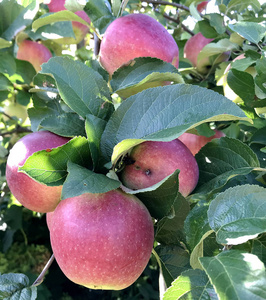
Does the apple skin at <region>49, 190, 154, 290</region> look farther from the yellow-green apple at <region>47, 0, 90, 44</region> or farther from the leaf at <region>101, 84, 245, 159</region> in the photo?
the yellow-green apple at <region>47, 0, 90, 44</region>

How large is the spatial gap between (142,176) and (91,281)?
0.62 feet

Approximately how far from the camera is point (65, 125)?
2.25 ft

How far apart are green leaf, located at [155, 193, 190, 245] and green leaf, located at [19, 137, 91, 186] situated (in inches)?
7.2

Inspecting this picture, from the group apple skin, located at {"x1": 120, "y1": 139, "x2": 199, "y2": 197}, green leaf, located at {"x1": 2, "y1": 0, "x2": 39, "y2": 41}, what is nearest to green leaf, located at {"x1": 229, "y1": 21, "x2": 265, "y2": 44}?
apple skin, located at {"x1": 120, "y1": 139, "x2": 199, "y2": 197}

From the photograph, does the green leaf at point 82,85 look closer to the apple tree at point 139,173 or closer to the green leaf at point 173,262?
the apple tree at point 139,173

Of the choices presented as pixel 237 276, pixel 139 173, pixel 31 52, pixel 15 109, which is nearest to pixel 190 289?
pixel 237 276

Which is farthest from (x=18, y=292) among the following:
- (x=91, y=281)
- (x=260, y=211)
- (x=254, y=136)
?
(x=254, y=136)

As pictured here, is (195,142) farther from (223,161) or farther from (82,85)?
(82,85)

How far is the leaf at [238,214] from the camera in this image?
0.49 m

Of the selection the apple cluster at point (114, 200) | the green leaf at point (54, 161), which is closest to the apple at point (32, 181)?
the apple cluster at point (114, 200)

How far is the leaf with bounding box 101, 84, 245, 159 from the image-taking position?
0.53m

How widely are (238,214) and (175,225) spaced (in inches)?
6.1

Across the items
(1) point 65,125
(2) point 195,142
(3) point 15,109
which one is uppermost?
(1) point 65,125

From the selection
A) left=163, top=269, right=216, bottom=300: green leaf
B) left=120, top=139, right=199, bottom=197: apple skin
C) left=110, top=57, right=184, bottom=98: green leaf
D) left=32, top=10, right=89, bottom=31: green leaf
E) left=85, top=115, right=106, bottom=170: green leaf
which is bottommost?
left=163, top=269, right=216, bottom=300: green leaf
